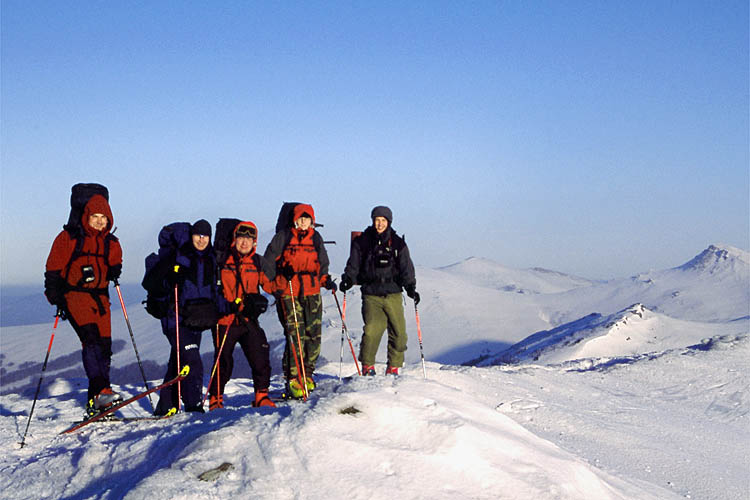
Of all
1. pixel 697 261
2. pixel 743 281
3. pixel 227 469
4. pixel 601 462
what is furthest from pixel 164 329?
pixel 697 261

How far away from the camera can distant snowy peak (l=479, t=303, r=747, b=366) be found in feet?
57.7

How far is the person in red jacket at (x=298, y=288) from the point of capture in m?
7.42

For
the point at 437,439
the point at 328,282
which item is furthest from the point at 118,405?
the point at 437,439

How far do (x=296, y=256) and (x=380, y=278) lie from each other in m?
1.27

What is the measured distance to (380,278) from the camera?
810 cm

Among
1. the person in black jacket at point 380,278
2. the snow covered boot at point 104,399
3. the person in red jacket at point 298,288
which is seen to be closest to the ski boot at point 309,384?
the person in red jacket at point 298,288

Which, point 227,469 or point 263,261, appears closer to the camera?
point 227,469

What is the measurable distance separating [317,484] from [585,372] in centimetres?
1044

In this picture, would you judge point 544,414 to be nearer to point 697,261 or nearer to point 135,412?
point 135,412

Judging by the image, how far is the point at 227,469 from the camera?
364 cm

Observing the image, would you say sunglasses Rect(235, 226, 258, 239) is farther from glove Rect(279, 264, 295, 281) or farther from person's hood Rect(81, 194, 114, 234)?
person's hood Rect(81, 194, 114, 234)

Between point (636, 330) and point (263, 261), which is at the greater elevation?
point (263, 261)

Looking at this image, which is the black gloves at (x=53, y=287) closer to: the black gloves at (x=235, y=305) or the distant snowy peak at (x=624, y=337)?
the black gloves at (x=235, y=305)

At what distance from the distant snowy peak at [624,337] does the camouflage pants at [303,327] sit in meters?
10.6
